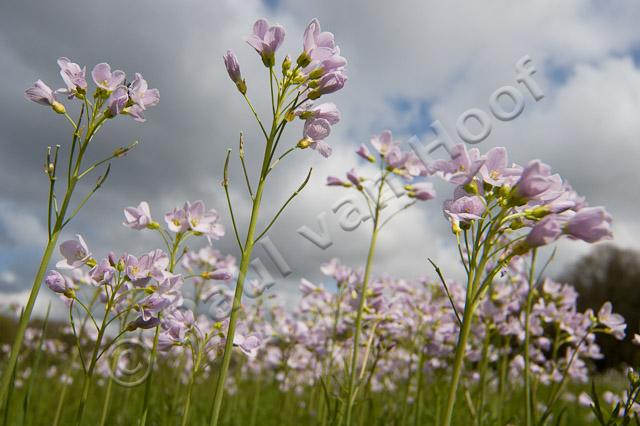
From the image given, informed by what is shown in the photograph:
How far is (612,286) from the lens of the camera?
104ft

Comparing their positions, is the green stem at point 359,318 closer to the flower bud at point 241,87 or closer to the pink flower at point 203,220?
the pink flower at point 203,220

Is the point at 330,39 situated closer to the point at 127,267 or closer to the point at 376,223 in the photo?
the point at 127,267

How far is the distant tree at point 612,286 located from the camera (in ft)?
100

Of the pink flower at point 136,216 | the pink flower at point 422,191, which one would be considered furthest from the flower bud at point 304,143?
the pink flower at point 422,191

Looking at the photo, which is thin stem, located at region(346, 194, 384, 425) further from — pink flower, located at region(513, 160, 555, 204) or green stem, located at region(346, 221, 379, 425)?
pink flower, located at region(513, 160, 555, 204)

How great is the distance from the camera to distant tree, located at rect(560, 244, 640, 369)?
100ft

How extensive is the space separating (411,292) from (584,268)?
34.1 meters

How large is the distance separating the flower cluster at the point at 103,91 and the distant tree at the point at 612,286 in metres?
32.9

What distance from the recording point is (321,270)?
454cm

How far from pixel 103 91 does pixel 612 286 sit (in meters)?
36.5

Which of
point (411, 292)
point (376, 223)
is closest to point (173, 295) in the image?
point (376, 223)

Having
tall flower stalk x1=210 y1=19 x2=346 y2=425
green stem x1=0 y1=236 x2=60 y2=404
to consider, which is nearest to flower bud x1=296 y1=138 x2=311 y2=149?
tall flower stalk x1=210 y1=19 x2=346 y2=425

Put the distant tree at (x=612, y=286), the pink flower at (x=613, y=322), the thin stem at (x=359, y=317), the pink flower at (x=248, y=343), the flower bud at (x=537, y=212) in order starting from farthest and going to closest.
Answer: the distant tree at (x=612, y=286)
the pink flower at (x=613, y=322)
the thin stem at (x=359, y=317)
the pink flower at (x=248, y=343)
the flower bud at (x=537, y=212)

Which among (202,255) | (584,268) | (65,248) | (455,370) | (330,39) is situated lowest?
(455,370)
